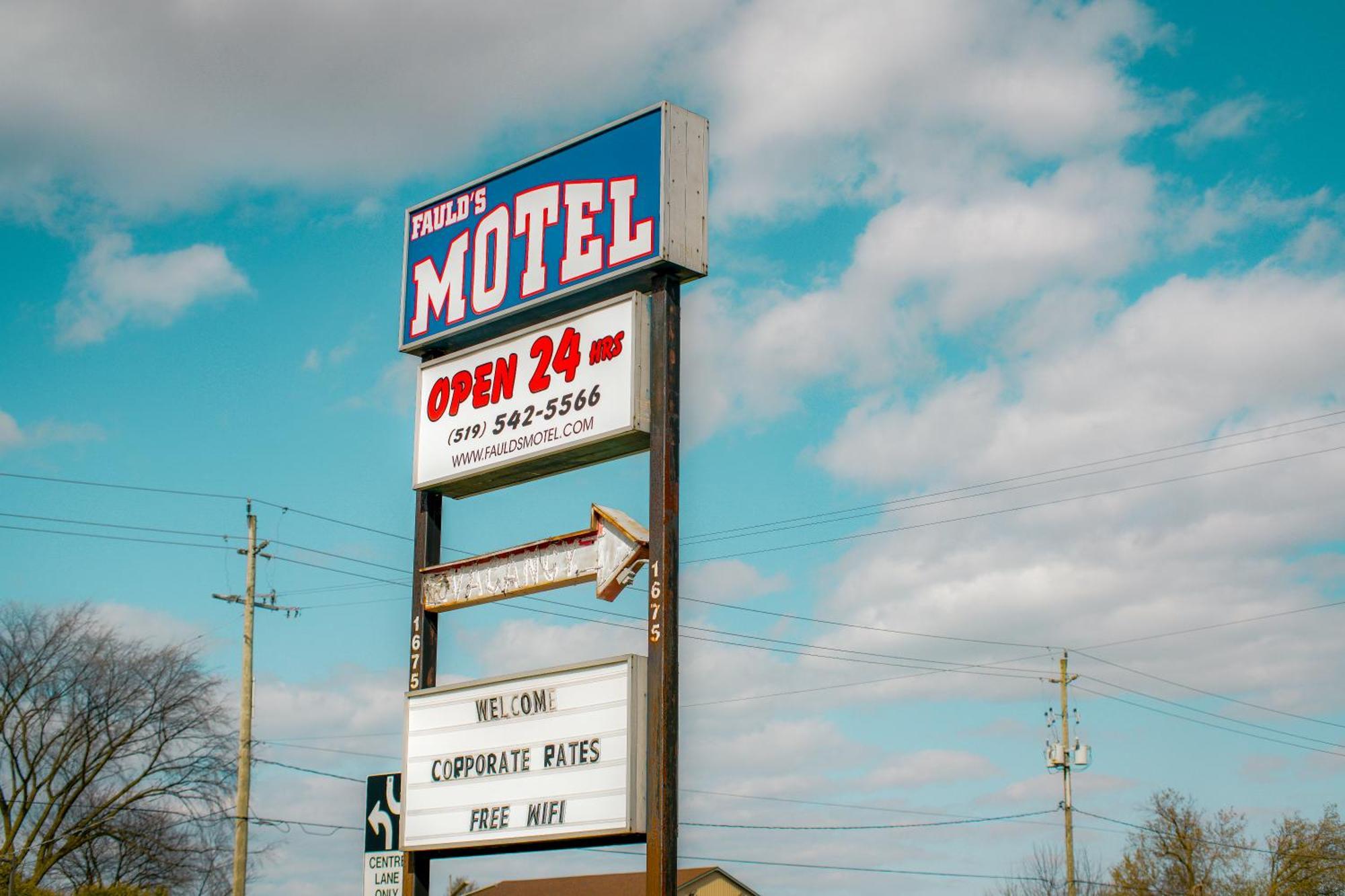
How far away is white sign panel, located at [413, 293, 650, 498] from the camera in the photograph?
13.0m

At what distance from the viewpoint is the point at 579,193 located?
13.9m

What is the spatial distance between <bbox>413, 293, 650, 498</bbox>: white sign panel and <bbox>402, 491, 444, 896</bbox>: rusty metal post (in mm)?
299

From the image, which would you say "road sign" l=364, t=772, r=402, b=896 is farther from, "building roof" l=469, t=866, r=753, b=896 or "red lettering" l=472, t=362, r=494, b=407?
"building roof" l=469, t=866, r=753, b=896

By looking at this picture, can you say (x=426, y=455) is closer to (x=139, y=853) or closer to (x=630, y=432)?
(x=630, y=432)

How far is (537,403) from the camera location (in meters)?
13.9

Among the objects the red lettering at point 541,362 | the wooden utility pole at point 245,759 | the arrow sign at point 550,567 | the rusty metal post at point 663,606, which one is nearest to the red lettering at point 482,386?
the red lettering at point 541,362

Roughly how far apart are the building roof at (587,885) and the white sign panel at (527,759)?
33854mm

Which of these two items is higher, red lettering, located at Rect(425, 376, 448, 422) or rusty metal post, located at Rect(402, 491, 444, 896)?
red lettering, located at Rect(425, 376, 448, 422)

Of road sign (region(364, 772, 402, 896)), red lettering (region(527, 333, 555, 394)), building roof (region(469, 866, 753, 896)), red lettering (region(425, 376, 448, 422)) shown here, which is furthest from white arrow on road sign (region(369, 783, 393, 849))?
building roof (region(469, 866, 753, 896))

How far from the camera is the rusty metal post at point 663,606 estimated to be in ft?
38.7

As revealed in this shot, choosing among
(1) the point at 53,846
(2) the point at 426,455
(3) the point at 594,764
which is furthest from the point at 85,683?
(3) the point at 594,764

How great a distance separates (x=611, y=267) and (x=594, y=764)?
15.0 ft

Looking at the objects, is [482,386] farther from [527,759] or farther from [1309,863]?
[1309,863]

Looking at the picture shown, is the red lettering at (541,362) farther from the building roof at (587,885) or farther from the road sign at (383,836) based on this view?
the building roof at (587,885)
